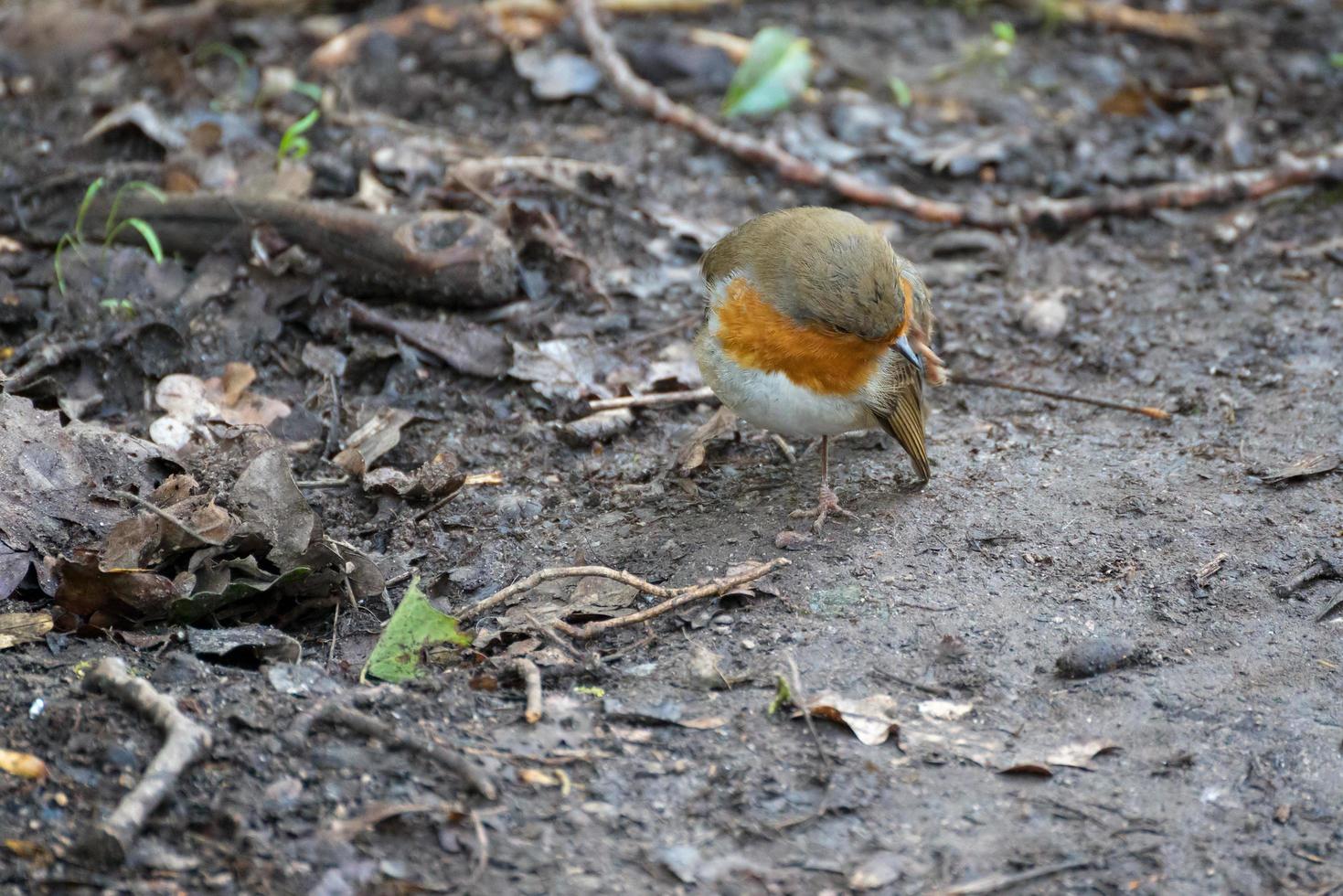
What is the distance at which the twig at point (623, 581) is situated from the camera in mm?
3355

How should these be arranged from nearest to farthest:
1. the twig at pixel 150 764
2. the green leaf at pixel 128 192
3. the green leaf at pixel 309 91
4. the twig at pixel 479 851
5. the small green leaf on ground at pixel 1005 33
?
1. the twig at pixel 150 764
2. the twig at pixel 479 851
3. the green leaf at pixel 128 192
4. the green leaf at pixel 309 91
5. the small green leaf on ground at pixel 1005 33

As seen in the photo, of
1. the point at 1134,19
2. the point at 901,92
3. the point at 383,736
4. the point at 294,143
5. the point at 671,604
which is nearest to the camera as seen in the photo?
the point at 383,736

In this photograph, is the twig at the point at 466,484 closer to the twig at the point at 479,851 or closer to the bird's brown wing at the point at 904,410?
the bird's brown wing at the point at 904,410

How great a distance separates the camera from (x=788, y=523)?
3979 mm

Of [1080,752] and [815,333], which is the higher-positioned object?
[815,333]

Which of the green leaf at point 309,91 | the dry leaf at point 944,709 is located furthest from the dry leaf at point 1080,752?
the green leaf at point 309,91

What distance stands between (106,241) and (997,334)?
3.52 m

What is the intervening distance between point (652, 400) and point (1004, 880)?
2448 millimetres

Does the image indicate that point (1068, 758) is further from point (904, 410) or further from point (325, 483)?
point (325, 483)

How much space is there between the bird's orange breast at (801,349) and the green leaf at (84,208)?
263cm

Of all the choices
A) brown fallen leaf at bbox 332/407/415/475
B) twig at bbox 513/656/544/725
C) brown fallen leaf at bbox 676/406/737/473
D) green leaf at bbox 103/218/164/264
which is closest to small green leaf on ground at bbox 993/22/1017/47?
brown fallen leaf at bbox 676/406/737/473

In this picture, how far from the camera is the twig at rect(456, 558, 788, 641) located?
3355 mm

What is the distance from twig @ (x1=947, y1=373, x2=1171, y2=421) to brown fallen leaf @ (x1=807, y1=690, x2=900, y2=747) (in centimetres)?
191

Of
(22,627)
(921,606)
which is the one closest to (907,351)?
(921,606)
